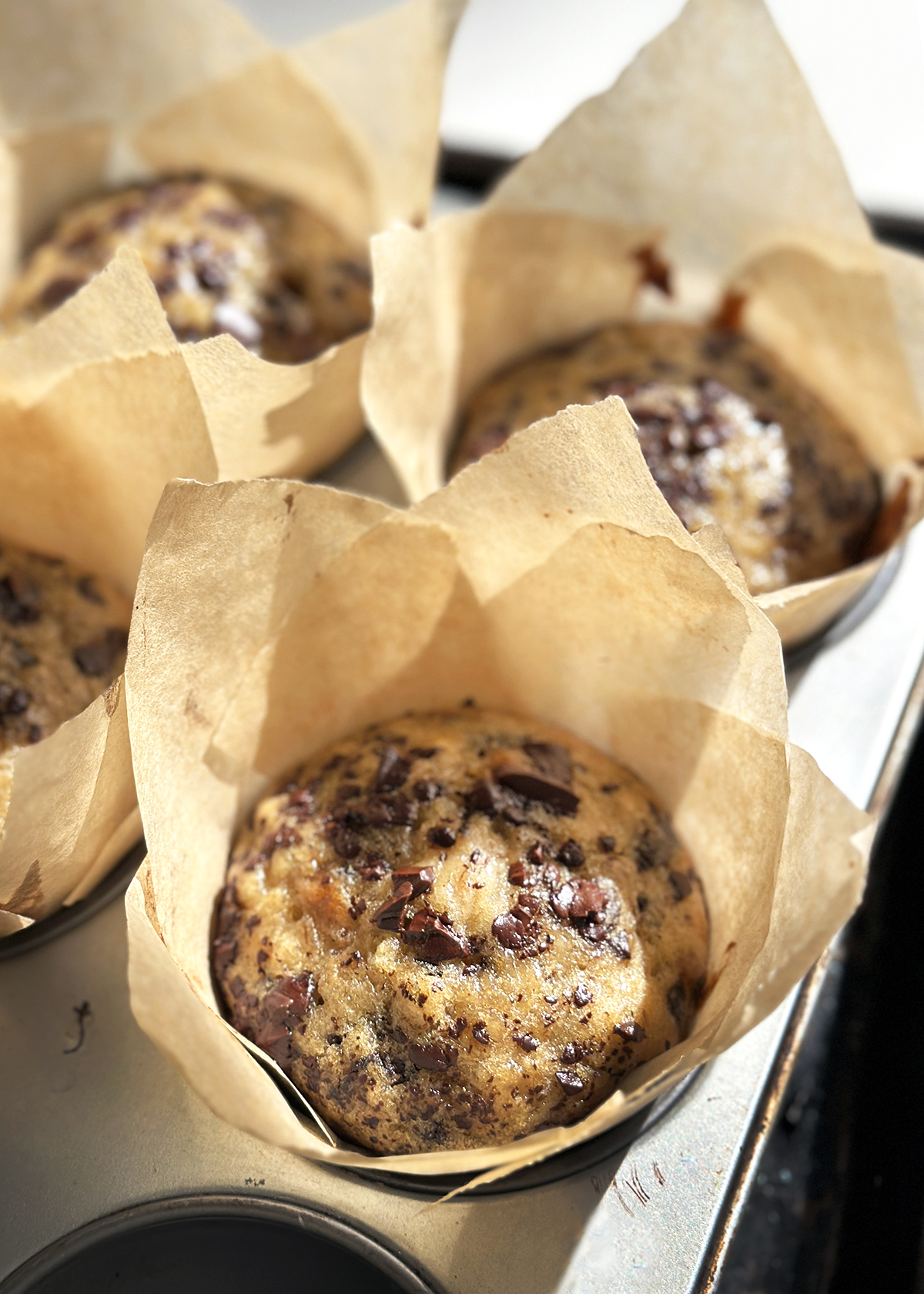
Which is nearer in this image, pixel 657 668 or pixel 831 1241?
pixel 657 668

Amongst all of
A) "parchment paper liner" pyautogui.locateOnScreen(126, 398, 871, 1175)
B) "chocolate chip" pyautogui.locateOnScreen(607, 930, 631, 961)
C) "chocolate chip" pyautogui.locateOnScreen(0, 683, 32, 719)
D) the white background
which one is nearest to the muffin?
"chocolate chip" pyautogui.locateOnScreen(0, 683, 32, 719)

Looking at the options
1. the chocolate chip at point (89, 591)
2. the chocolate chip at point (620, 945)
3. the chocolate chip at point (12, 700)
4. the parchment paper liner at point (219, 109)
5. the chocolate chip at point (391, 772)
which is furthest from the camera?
the parchment paper liner at point (219, 109)

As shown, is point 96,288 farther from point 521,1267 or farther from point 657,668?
point 521,1267

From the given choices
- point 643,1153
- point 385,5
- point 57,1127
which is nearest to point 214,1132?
point 57,1127

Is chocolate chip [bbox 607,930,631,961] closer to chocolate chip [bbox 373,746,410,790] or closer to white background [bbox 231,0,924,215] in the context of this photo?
chocolate chip [bbox 373,746,410,790]

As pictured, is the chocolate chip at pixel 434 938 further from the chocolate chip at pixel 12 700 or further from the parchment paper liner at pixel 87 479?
the chocolate chip at pixel 12 700

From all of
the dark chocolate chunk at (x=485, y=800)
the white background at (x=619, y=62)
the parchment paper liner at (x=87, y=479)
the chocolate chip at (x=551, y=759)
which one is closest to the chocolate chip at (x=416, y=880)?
the dark chocolate chunk at (x=485, y=800)

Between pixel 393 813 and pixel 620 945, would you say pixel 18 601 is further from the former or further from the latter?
pixel 620 945
